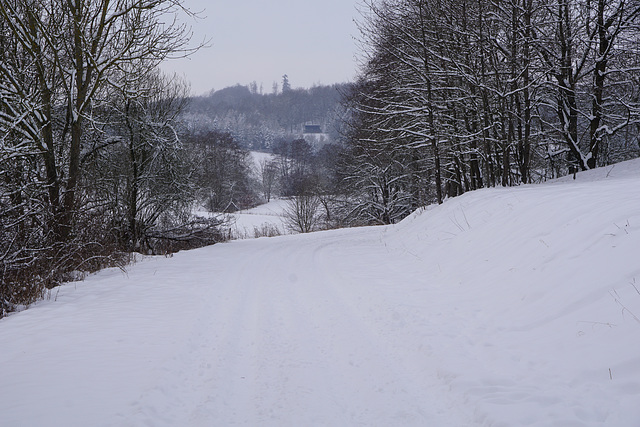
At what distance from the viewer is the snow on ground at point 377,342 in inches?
114

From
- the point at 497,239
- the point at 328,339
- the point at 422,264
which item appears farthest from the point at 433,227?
the point at 328,339

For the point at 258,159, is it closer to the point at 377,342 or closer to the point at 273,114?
the point at 273,114

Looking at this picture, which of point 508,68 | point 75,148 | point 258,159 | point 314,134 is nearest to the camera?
point 75,148

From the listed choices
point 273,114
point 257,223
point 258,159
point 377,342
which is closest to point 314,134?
point 273,114

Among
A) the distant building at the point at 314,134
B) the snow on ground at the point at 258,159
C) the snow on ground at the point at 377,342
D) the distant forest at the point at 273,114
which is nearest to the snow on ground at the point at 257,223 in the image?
the snow on ground at the point at 377,342

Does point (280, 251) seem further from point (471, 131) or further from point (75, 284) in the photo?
point (471, 131)

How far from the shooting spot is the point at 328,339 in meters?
4.43

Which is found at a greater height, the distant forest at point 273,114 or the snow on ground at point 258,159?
the distant forest at point 273,114

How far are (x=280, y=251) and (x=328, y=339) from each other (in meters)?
7.11

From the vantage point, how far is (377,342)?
4.30 m

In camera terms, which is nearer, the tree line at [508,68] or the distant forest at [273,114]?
the tree line at [508,68]

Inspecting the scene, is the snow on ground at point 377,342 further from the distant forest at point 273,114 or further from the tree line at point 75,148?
the distant forest at point 273,114

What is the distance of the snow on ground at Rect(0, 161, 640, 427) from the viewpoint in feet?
9.52

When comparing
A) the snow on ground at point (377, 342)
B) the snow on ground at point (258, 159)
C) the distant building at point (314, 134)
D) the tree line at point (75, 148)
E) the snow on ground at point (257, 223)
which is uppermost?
the distant building at point (314, 134)
